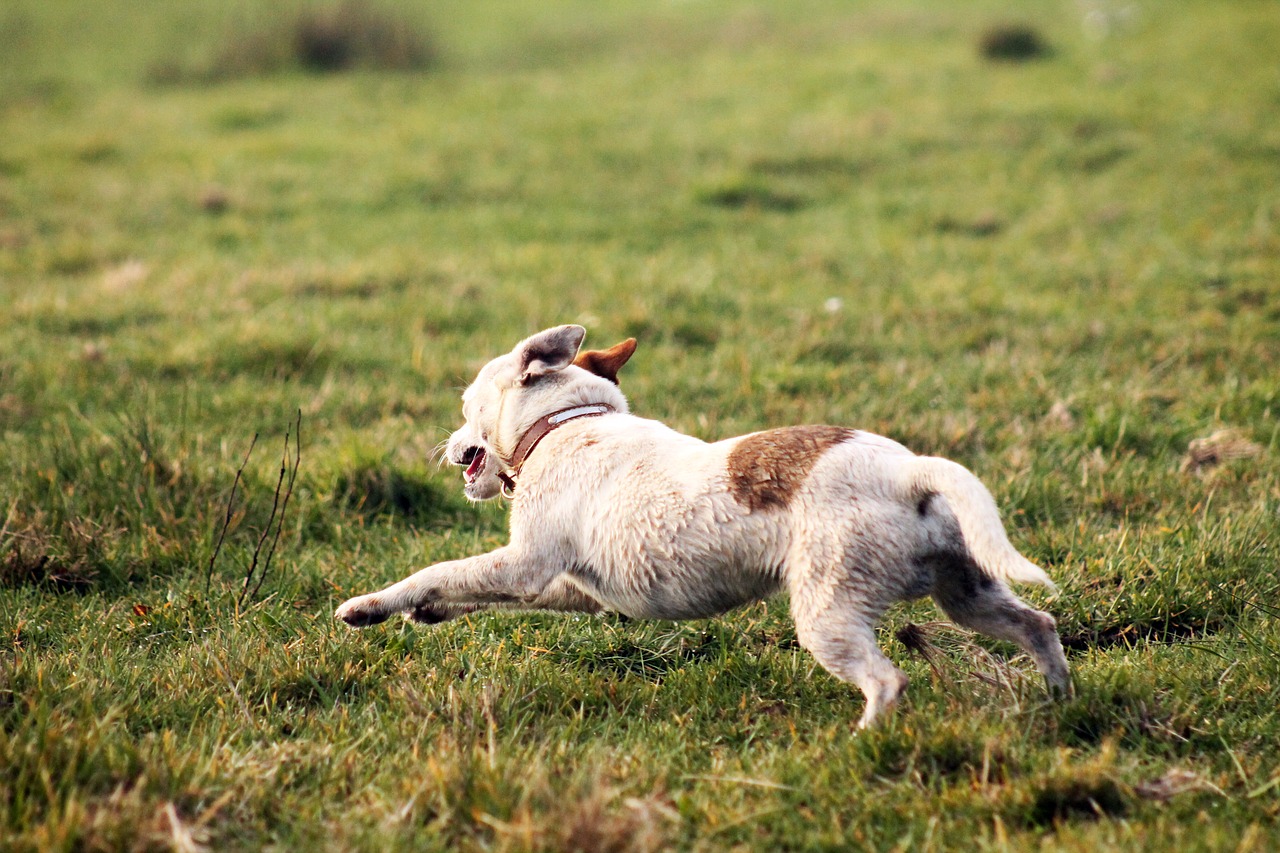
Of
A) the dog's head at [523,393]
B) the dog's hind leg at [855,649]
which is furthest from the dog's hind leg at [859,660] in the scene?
the dog's head at [523,393]

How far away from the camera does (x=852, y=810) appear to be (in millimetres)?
2613

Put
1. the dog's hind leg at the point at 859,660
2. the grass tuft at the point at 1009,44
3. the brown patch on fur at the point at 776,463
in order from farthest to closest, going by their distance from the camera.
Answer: the grass tuft at the point at 1009,44 → the brown patch on fur at the point at 776,463 → the dog's hind leg at the point at 859,660

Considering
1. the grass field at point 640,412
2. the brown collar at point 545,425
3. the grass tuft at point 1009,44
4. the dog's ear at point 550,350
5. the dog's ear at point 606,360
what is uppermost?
the grass tuft at point 1009,44

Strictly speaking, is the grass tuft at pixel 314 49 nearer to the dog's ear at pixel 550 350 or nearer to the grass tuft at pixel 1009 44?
the grass tuft at pixel 1009 44

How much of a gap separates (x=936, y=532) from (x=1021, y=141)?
965cm

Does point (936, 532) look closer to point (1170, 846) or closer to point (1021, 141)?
point (1170, 846)

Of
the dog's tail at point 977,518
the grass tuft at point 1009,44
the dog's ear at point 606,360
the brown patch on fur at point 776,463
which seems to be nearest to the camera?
the dog's tail at point 977,518

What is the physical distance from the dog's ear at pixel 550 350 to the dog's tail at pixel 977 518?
1181mm

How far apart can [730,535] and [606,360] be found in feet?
3.29

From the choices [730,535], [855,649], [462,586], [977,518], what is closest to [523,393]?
[462,586]

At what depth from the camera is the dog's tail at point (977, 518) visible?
8.47 ft

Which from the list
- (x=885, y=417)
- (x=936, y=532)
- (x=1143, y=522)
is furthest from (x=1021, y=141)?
(x=936, y=532)

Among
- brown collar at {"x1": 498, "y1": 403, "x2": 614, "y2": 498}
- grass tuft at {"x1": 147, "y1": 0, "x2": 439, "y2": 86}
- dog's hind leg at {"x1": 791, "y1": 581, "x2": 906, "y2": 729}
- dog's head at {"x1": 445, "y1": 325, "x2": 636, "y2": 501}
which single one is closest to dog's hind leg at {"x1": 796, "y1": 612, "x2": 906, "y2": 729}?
dog's hind leg at {"x1": 791, "y1": 581, "x2": 906, "y2": 729}

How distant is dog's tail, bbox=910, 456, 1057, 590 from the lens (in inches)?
102
